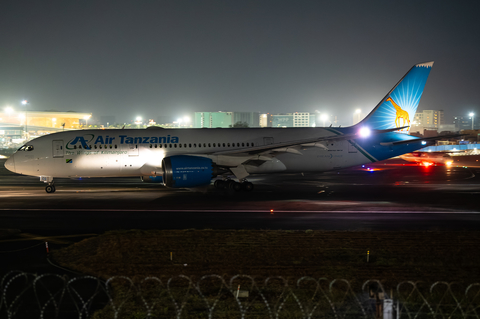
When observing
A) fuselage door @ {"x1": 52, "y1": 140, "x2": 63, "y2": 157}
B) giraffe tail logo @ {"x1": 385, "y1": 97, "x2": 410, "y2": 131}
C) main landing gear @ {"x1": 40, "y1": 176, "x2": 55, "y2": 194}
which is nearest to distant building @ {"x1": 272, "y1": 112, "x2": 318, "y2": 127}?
giraffe tail logo @ {"x1": 385, "y1": 97, "x2": 410, "y2": 131}

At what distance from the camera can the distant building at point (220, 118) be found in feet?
587

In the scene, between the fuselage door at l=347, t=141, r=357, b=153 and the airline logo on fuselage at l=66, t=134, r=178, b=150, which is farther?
the fuselage door at l=347, t=141, r=357, b=153

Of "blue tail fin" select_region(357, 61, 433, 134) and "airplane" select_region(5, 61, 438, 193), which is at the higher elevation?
"blue tail fin" select_region(357, 61, 433, 134)

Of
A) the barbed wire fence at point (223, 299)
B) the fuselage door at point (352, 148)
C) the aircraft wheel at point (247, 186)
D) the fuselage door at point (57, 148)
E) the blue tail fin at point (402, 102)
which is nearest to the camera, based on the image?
the barbed wire fence at point (223, 299)

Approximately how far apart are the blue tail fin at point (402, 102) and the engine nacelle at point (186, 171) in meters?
11.8

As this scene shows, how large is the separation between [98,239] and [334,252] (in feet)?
22.9

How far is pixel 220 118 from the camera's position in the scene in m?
186

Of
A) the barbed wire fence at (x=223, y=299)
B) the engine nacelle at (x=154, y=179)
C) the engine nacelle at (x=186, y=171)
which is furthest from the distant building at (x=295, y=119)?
the barbed wire fence at (x=223, y=299)

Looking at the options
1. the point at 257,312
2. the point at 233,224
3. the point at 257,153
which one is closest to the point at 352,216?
the point at 233,224

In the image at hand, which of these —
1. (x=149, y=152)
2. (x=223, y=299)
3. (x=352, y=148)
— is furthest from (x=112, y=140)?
(x=223, y=299)

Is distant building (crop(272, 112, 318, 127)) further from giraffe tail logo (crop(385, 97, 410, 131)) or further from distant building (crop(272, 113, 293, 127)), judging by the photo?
giraffe tail logo (crop(385, 97, 410, 131))

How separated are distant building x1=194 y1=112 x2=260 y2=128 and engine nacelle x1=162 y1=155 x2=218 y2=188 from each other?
14954 centimetres

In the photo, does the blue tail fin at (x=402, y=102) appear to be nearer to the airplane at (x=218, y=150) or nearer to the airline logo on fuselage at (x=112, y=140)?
the airplane at (x=218, y=150)

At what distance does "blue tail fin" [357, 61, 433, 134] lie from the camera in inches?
990
